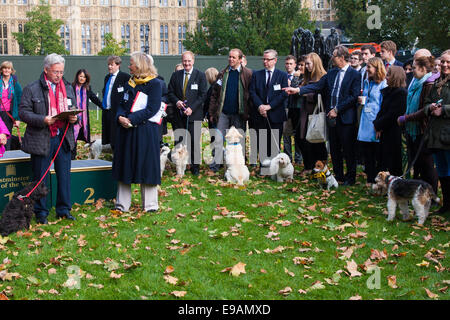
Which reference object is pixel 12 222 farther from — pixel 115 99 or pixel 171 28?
pixel 171 28

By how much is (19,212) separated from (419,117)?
215 inches

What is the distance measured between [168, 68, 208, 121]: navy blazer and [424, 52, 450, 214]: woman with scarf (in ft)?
14.6

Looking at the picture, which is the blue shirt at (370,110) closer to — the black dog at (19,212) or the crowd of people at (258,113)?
the crowd of people at (258,113)

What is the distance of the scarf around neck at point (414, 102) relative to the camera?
25.4 feet

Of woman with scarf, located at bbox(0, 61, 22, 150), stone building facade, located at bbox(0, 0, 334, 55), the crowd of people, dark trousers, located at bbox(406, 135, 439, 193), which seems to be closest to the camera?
the crowd of people

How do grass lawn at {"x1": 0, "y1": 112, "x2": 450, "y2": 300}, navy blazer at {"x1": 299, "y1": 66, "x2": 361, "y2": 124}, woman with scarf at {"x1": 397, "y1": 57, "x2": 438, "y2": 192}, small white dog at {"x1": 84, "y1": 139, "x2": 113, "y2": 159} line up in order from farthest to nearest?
small white dog at {"x1": 84, "y1": 139, "x2": 113, "y2": 159}, navy blazer at {"x1": 299, "y1": 66, "x2": 361, "y2": 124}, woman with scarf at {"x1": 397, "y1": 57, "x2": 438, "y2": 192}, grass lawn at {"x1": 0, "y1": 112, "x2": 450, "y2": 300}

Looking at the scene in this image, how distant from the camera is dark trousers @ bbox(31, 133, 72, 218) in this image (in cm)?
696

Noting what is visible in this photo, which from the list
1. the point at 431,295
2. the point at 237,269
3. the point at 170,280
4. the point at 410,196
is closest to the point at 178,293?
the point at 170,280

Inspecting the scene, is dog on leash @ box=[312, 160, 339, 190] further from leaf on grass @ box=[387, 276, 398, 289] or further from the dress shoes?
the dress shoes

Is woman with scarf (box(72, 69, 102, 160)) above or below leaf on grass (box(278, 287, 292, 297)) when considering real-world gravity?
above

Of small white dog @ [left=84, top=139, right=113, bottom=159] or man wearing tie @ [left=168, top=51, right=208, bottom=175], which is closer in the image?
man wearing tie @ [left=168, top=51, right=208, bottom=175]

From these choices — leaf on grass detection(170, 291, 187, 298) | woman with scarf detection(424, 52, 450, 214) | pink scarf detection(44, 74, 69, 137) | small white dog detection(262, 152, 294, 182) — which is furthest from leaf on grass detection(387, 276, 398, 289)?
small white dog detection(262, 152, 294, 182)

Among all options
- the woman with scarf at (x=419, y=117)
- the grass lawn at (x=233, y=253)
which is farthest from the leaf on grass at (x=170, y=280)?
the woman with scarf at (x=419, y=117)

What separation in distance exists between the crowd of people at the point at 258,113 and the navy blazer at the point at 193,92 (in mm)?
20
